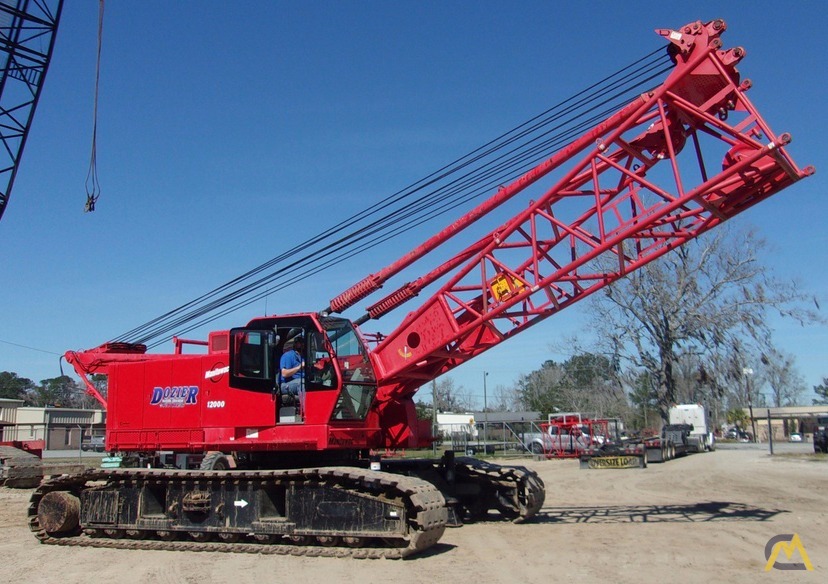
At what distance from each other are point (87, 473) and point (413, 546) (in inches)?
239

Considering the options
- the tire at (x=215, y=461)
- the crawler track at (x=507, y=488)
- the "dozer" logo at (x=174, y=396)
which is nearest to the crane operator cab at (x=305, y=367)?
the "dozer" logo at (x=174, y=396)

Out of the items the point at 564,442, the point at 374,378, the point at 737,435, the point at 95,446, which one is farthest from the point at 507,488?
the point at 737,435

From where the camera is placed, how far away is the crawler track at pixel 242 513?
10164 mm

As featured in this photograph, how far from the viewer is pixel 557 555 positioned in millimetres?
9914

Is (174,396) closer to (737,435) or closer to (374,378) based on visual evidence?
(374,378)

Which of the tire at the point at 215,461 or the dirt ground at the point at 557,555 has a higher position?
the tire at the point at 215,461

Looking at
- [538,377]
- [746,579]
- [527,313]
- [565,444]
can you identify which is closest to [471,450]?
[565,444]

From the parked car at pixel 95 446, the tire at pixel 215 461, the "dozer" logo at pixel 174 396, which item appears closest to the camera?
the "dozer" logo at pixel 174 396

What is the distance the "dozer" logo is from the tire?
0.99 meters

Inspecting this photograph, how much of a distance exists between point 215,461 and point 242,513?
1.58 meters

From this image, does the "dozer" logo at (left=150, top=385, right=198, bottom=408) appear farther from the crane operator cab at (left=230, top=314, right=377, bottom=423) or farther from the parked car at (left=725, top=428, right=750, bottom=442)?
the parked car at (left=725, top=428, right=750, bottom=442)

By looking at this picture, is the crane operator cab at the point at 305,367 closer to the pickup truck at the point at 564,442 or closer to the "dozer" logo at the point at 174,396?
the "dozer" logo at the point at 174,396

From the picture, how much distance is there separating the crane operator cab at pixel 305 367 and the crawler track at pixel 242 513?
109cm

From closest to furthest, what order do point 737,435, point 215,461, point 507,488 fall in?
point 215,461 → point 507,488 → point 737,435
